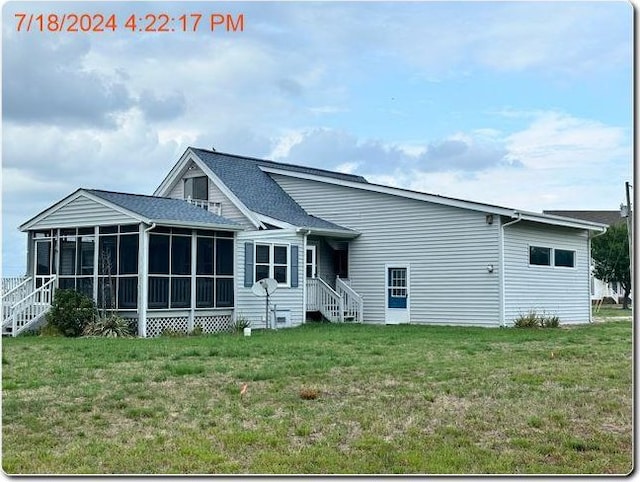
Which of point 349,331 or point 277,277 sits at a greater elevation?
point 277,277

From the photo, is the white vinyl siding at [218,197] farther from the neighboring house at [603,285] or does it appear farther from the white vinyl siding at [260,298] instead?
the neighboring house at [603,285]

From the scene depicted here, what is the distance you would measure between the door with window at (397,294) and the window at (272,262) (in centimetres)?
292

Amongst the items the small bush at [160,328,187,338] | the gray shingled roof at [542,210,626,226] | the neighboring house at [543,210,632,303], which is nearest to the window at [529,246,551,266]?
the small bush at [160,328,187,338]

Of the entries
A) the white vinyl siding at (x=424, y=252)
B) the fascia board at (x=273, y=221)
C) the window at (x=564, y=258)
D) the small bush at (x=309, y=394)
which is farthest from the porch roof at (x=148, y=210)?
the small bush at (x=309, y=394)

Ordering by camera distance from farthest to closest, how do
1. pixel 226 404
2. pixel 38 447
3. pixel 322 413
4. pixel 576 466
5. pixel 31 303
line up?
pixel 31 303 → pixel 226 404 → pixel 322 413 → pixel 38 447 → pixel 576 466

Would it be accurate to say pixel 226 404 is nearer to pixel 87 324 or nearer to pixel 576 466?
pixel 576 466

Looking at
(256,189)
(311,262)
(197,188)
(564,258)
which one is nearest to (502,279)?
(564,258)

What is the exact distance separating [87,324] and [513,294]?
10.2 m

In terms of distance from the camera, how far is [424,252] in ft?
67.2

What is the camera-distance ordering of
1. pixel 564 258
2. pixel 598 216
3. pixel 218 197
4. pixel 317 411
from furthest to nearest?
pixel 598 216, pixel 564 258, pixel 218 197, pixel 317 411

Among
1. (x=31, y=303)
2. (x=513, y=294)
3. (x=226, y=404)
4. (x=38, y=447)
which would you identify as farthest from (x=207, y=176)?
(x=38, y=447)

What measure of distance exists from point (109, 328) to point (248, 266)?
4034 millimetres

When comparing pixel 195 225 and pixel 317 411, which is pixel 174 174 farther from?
pixel 317 411

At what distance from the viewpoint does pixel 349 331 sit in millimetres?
17391
